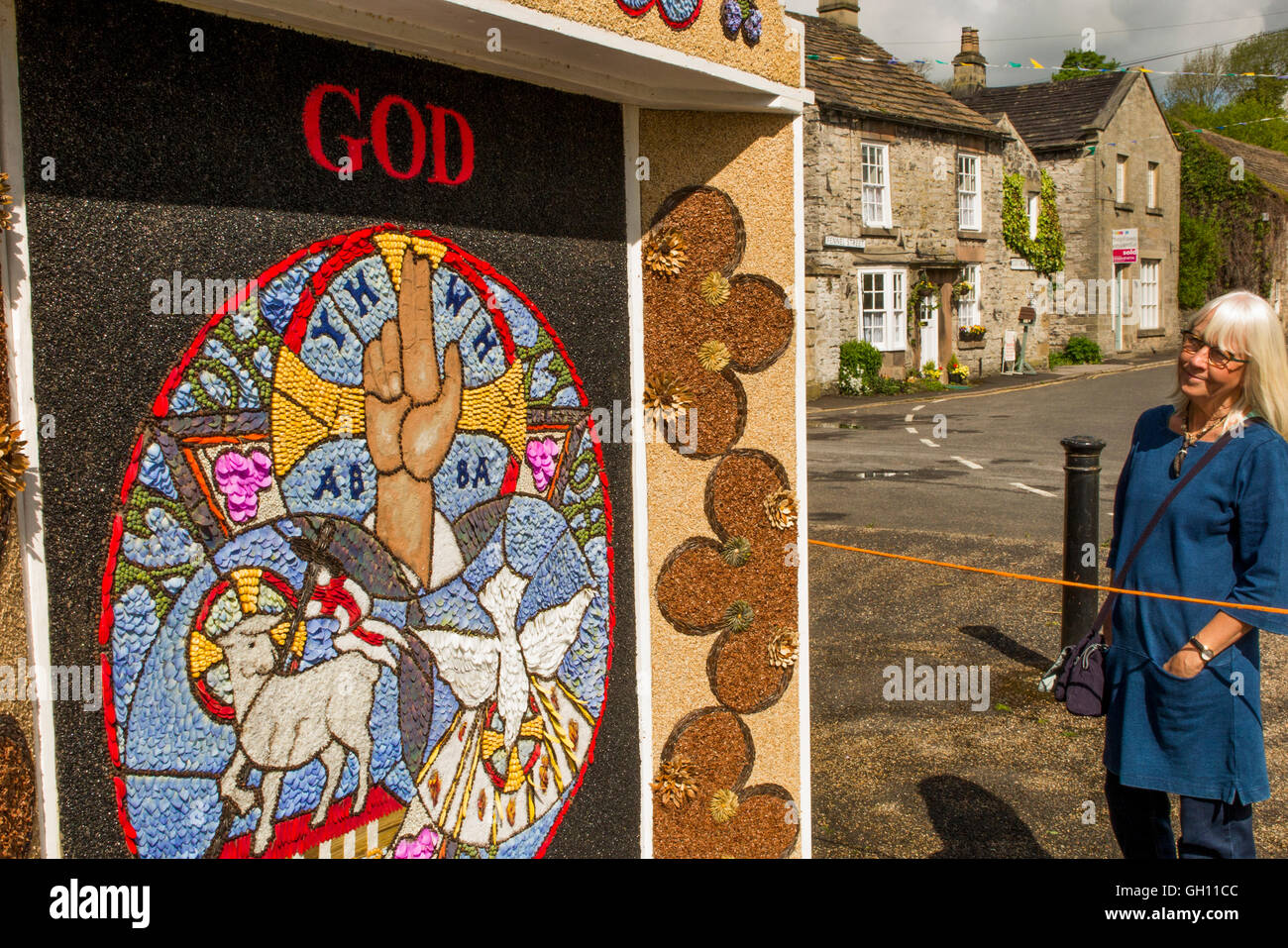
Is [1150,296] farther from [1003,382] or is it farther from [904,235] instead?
[904,235]

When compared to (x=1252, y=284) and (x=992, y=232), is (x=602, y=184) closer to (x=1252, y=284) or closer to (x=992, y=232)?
(x=992, y=232)

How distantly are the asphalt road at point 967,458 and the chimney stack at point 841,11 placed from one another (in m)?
9.11

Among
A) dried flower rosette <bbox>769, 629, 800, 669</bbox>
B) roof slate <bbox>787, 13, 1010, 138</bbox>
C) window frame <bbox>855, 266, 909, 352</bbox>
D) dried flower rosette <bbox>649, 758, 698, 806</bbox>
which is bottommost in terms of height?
dried flower rosette <bbox>649, 758, 698, 806</bbox>

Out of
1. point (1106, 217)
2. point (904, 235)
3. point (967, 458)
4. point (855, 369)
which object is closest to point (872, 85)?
point (904, 235)

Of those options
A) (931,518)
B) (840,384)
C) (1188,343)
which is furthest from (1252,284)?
(1188,343)

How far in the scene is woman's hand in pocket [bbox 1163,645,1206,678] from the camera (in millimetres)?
2719

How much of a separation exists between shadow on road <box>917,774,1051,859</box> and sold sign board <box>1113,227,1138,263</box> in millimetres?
27826

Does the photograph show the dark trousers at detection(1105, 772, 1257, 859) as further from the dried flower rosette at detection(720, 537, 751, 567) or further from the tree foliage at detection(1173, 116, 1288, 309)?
the tree foliage at detection(1173, 116, 1288, 309)

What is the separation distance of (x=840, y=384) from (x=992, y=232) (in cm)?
714

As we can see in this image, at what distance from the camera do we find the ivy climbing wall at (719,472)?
→ 3.19 meters

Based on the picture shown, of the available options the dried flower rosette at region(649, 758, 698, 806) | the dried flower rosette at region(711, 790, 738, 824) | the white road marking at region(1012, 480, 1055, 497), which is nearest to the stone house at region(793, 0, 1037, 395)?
the white road marking at region(1012, 480, 1055, 497)

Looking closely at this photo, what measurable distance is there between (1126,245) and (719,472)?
96.6 feet

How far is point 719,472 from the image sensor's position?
3.30 m

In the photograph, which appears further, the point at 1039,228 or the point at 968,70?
the point at 968,70
